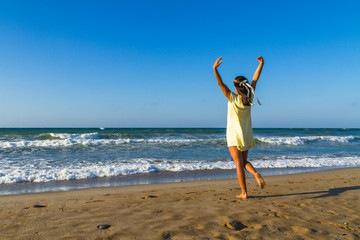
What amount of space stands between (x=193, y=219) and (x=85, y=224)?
1302 mm

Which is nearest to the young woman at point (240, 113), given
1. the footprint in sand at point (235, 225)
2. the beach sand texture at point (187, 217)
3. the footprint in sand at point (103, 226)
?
the beach sand texture at point (187, 217)

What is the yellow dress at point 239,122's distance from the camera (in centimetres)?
349

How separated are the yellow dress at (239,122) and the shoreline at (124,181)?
356 centimetres

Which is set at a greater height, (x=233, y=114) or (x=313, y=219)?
(x=233, y=114)

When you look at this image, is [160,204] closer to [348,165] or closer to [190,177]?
[190,177]

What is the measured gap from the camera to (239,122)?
11.5 ft

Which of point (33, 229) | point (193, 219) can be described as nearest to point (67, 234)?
point (33, 229)

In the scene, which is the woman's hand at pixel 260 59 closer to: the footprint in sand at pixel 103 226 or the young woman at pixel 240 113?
the young woman at pixel 240 113

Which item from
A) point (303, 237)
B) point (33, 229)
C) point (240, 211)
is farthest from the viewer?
point (240, 211)

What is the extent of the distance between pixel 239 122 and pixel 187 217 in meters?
1.52

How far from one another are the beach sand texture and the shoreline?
1.43 meters

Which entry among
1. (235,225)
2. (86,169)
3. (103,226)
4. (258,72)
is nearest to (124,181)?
(86,169)

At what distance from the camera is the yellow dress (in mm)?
3490

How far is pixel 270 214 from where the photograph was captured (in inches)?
123
